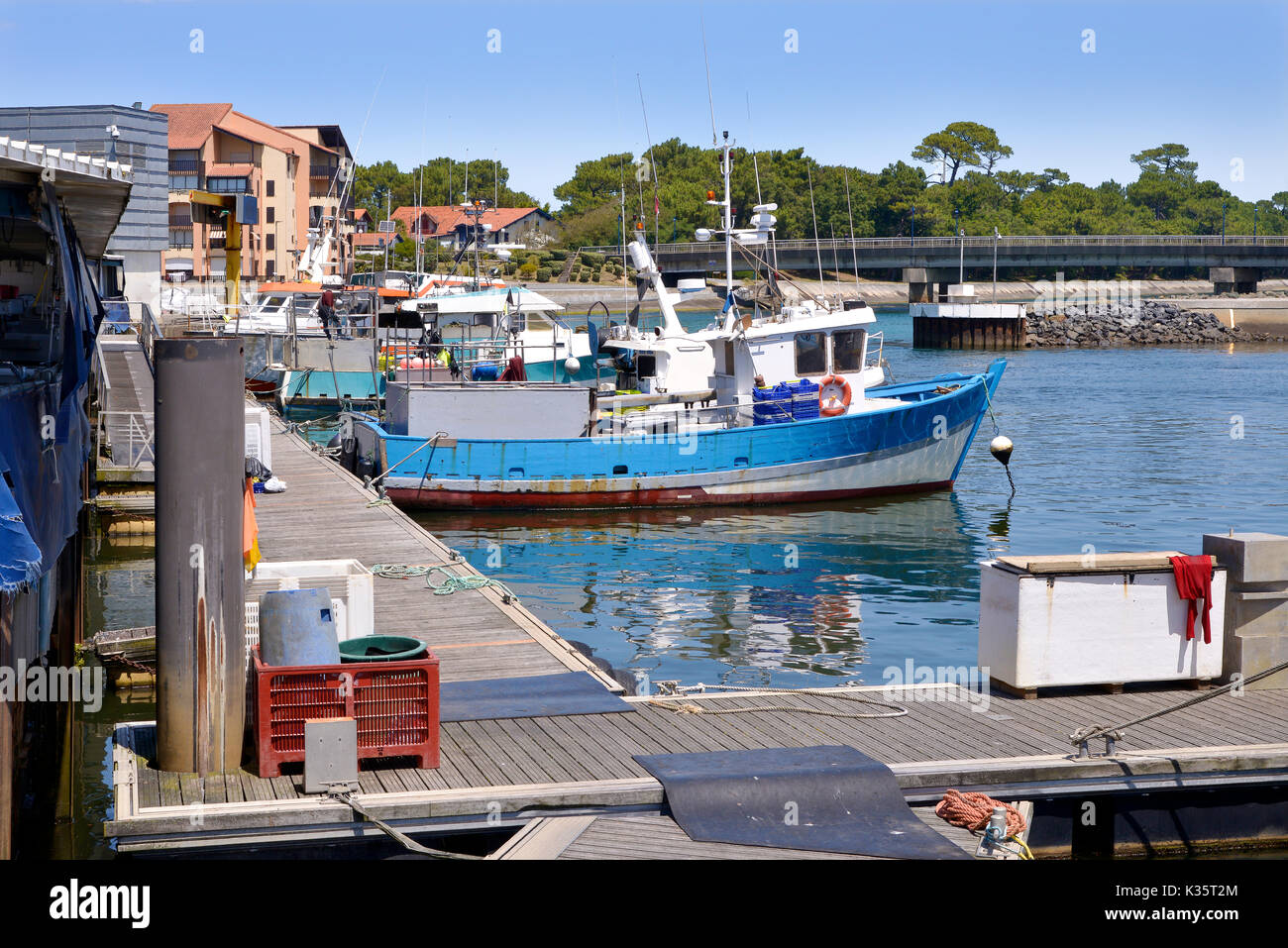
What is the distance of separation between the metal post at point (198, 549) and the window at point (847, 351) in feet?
65.5

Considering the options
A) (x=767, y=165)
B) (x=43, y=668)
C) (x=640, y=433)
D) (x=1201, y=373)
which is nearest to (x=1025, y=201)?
(x=767, y=165)

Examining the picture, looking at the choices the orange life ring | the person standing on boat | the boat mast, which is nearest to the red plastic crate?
the orange life ring

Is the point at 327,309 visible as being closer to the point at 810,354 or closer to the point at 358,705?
the point at 810,354

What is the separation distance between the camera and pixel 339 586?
11.1 m

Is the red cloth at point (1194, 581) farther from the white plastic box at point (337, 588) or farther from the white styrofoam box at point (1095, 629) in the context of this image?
the white plastic box at point (337, 588)

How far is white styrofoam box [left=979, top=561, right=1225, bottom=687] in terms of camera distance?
366 inches

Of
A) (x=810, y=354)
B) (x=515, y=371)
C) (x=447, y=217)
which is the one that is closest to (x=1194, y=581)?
(x=810, y=354)

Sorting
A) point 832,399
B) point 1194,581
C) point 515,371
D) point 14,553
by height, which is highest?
point 515,371

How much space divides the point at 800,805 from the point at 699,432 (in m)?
18.2

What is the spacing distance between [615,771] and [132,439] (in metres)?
15.4

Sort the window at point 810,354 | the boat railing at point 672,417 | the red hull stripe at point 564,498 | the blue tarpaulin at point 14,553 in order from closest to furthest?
the blue tarpaulin at point 14,553 → the red hull stripe at point 564,498 → the boat railing at point 672,417 → the window at point 810,354

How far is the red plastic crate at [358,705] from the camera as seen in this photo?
761cm

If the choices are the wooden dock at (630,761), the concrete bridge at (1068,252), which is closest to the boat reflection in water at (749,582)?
the wooden dock at (630,761)
